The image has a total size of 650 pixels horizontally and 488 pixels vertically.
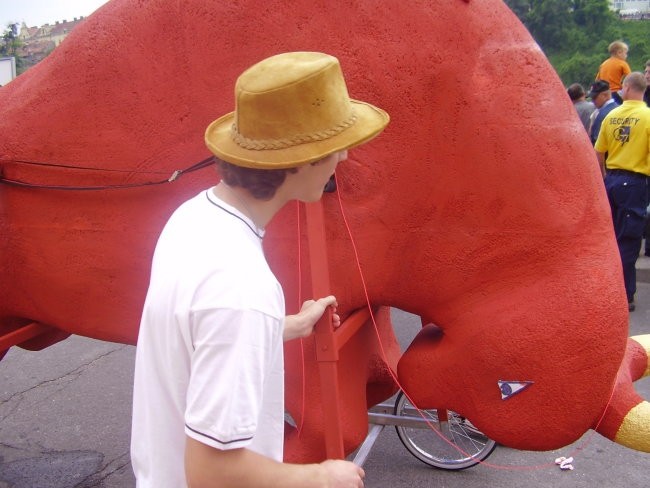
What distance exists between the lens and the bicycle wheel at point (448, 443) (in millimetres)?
3119

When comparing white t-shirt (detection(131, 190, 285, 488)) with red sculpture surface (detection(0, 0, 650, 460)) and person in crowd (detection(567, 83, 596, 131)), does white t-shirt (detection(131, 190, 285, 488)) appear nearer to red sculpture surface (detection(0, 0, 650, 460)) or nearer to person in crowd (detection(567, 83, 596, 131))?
red sculpture surface (detection(0, 0, 650, 460))

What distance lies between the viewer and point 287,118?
3.80ft

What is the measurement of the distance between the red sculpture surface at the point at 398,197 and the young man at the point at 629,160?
9.80 feet

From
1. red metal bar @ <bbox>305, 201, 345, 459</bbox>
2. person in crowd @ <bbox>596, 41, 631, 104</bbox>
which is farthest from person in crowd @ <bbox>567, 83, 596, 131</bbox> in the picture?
red metal bar @ <bbox>305, 201, 345, 459</bbox>

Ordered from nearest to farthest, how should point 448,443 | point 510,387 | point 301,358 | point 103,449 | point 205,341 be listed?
point 205,341
point 510,387
point 301,358
point 448,443
point 103,449

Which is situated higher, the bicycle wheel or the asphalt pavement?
the bicycle wheel

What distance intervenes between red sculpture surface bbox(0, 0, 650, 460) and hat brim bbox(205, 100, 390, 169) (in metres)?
0.73

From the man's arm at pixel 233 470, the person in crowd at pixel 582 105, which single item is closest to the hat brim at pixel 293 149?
the man's arm at pixel 233 470

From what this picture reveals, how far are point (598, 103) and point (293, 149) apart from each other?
237 inches

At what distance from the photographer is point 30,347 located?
2705 millimetres

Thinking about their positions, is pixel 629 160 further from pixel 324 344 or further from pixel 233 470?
pixel 233 470

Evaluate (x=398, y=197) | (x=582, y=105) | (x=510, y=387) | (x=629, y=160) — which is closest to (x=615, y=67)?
(x=582, y=105)

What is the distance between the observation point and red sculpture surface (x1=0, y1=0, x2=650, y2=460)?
1.90 m

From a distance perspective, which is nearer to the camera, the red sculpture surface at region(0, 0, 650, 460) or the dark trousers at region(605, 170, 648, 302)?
the red sculpture surface at region(0, 0, 650, 460)
